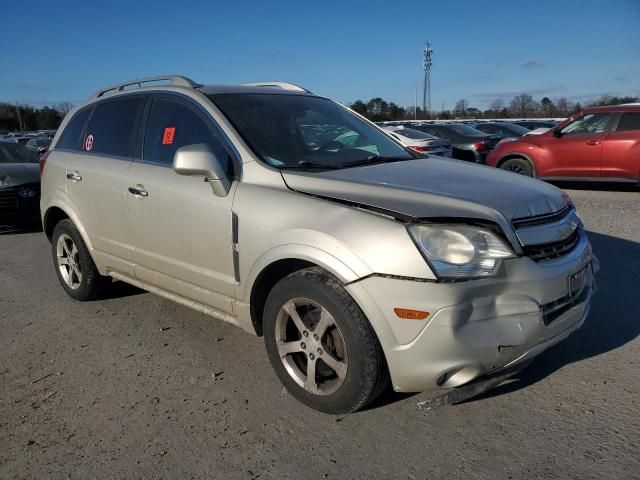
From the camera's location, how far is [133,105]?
14.0 feet

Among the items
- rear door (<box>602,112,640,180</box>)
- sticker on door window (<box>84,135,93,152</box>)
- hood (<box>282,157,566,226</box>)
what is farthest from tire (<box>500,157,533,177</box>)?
sticker on door window (<box>84,135,93,152</box>)

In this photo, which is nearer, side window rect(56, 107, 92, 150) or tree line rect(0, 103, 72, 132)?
side window rect(56, 107, 92, 150)

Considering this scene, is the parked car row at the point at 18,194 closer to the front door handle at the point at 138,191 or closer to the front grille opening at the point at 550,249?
the front door handle at the point at 138,191

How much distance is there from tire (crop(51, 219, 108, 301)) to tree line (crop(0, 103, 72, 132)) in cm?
7678

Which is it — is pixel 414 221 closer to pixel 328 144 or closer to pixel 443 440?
pixel 443 440

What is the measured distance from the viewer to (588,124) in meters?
10.7

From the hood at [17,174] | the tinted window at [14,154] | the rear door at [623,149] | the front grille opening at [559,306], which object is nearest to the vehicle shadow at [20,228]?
the hood at [17,174]

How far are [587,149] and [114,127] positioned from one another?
30.0ft

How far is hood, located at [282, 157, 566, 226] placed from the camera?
8.64 ft

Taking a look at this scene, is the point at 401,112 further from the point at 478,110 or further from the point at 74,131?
the point at 74,131

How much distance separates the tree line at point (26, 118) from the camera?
73.6 meters

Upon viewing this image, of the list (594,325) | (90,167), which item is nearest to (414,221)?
(594,325)

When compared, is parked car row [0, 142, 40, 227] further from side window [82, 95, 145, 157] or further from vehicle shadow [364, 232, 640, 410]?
vehicle shadow [364, 232, 640, 410]

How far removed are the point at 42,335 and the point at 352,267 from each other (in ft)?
9.40
